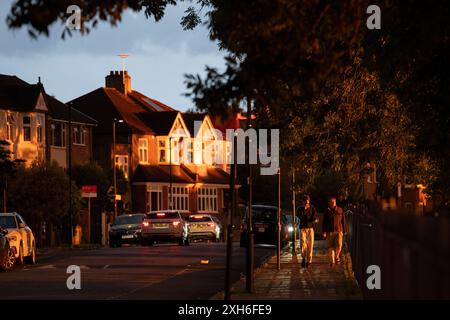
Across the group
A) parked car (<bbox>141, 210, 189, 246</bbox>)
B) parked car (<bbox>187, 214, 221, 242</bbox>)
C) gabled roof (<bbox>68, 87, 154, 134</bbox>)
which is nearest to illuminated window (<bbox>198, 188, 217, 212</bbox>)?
gabled roof (<bbox>68, 87, 154, 134</bbox>)

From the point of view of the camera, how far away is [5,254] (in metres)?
31.9

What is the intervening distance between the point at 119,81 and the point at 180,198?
12.2 meters

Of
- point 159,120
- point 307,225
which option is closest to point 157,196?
point 159,120

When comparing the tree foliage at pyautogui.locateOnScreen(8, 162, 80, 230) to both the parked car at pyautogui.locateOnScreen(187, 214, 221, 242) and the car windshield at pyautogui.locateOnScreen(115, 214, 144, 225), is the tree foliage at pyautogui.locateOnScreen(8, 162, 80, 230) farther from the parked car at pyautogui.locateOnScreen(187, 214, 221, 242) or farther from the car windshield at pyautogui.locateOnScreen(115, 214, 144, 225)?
the parked car at pyautogui.locateOnScreen(187, 214, 221, 242)

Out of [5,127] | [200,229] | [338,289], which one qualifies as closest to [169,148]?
[5,127]

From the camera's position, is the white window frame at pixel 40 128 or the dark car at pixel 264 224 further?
the white window frame at pixel 40 128

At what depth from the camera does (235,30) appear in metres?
12.1

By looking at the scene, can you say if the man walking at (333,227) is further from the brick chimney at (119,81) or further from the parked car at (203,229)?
the brick chimney at (119,81)

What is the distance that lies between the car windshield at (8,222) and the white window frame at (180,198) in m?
60.8

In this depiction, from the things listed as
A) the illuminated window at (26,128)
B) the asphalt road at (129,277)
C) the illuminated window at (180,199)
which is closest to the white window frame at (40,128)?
the illuminated window at (26,128)

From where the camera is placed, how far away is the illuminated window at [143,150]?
313 ft

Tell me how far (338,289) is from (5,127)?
163 feet

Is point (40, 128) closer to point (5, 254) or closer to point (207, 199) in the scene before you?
point (207, 199)
